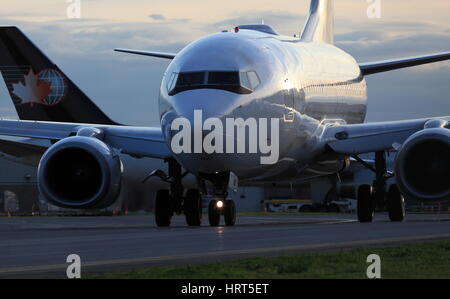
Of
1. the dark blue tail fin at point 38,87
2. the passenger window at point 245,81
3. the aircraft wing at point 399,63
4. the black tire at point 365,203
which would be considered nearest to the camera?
the passenger window at point 245,81

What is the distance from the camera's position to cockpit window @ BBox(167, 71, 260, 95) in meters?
26.1

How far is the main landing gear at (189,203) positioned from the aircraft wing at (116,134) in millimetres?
575

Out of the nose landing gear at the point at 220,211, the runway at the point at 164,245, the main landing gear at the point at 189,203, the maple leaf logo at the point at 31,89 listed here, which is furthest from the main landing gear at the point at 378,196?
the maple leaf logo at the point at 31,89

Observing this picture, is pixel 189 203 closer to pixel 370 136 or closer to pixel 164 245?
pixel 370 136

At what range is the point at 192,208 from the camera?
28969 mm

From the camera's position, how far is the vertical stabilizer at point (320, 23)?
124ft

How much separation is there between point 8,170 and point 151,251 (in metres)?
54.4

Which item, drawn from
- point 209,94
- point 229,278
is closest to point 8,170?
point 209,94

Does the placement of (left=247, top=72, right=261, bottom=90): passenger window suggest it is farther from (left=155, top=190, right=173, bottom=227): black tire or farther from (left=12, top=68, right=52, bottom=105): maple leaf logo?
(left=12, top=68, right=52, bottom=105): maple leaf logo

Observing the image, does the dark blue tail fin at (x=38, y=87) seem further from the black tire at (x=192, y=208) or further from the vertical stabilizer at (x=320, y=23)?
the black tire at (x=192, y=208)

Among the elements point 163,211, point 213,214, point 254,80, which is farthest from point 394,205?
point 254,80

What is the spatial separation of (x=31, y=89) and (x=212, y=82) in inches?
976
